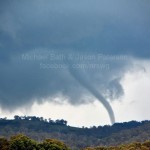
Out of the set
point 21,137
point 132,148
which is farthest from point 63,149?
point 132,148

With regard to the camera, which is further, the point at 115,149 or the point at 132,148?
the point at 115,149

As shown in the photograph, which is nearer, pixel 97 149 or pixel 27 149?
pixel 27 149

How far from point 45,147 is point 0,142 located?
13.3 m

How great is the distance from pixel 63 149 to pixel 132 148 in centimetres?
1976

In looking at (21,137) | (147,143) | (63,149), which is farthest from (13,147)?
(147,143)

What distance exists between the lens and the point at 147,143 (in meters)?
125

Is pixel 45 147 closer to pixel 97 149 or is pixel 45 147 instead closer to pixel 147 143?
pixel 97 149

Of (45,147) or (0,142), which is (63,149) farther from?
(0,142)

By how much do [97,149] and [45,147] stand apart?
1851cm

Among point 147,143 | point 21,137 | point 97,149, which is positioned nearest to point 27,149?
point 21,137

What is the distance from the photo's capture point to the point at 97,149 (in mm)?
123625

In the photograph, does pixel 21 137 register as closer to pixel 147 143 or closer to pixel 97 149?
pixel 97 149

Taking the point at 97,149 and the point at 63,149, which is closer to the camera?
the point at 63,149

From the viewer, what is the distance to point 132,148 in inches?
4412
